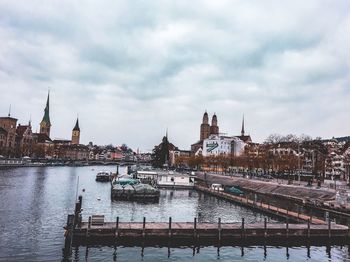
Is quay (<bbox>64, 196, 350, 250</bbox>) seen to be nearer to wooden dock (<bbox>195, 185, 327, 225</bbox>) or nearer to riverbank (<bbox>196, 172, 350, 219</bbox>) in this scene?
wooden dock (<bbox>195, 185, 327, 225</bbox>)

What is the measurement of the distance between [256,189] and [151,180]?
3069 centimetres

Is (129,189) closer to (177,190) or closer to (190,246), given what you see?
(177,190)

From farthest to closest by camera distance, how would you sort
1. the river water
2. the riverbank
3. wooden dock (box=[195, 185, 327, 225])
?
1. the riverbank
2. wooden dock (box=[195, 185, 327, 225])
3. the river water

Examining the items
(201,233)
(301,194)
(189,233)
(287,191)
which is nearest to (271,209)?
(301,194)

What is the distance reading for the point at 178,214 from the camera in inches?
2205

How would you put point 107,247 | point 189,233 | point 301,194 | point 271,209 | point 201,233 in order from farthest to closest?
point 301,194 < point 271,209 < point 201,233 < point 189,233 < point 107,247

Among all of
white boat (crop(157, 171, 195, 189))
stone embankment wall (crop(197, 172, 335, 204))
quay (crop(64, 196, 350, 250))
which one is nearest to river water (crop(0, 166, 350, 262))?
quay (crop(64, 196, 350, 250))

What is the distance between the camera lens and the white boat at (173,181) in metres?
98.4

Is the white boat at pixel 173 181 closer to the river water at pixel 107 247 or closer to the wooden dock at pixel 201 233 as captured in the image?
the river water at pixel 107 247

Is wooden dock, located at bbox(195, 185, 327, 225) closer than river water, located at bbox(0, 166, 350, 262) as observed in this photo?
No

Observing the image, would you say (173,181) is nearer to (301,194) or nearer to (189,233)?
(301,194)

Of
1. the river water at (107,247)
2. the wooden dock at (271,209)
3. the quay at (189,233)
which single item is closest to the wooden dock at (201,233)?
the quay at (189,233)

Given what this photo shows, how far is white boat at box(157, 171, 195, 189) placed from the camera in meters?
98.4

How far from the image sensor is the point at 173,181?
99.6 meters
